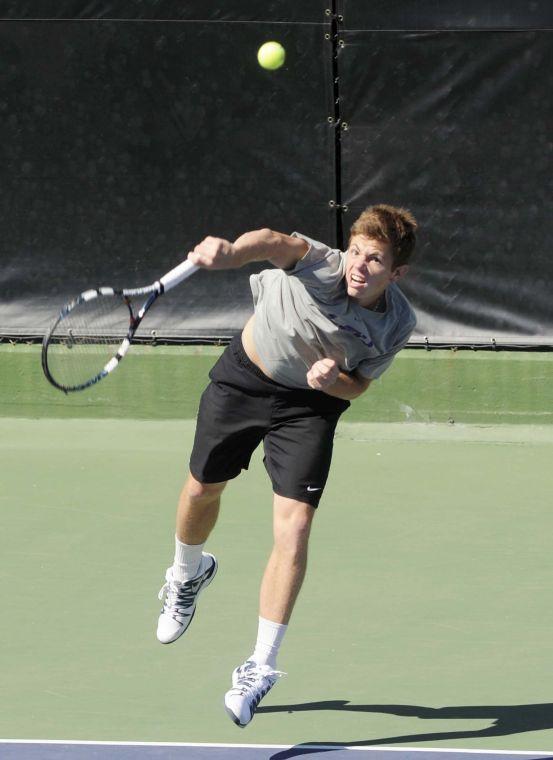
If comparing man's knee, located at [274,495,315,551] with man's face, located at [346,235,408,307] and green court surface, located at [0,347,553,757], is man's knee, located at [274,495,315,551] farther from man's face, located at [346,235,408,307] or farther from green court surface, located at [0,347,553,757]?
man's face, located at [346,235,408,307]

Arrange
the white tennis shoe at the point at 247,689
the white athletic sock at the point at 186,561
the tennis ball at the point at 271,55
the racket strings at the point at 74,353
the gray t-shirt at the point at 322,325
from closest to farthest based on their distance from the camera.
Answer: the white tennis shoe at the point at 247,689, the gray t-shirt at the point at 322,325, the racket strings at the point at 74,353, the white athletic sock at the point at 186,561, the tennis ball at the point at 271,55

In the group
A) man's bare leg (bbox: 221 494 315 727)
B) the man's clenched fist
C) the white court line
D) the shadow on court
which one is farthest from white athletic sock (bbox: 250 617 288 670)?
the man's clenched fist

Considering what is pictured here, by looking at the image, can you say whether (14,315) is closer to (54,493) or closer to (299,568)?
(54,493)

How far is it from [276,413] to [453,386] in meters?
3.27

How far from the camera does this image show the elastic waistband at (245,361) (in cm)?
439

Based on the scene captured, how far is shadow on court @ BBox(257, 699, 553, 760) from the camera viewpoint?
382 centimetres

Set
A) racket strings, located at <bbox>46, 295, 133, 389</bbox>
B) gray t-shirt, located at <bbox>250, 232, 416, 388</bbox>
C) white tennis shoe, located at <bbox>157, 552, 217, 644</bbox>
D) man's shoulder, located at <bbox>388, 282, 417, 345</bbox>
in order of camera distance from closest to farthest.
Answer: gray t-shirt, located at <bbox>250, 232, 416, 388</bbox> < man's shoulder, located at <bbox>388, 282, 417, 345</bbox> < racket strings, located at <bbox>46, 295, 133, 389</bbox> < white tennis shoe, located at <bbox>157, 552, 217, 644</bbox>

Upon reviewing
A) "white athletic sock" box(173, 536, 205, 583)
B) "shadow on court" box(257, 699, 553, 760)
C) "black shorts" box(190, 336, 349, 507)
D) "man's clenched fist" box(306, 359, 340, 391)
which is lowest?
"shadow on court" box(257, 699, 553, 760)

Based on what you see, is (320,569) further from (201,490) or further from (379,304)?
(379,304)

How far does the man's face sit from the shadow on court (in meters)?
1.08

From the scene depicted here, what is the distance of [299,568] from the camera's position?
406cm

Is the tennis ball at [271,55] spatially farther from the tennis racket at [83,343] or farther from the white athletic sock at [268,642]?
the white athletic sock at [268,642]

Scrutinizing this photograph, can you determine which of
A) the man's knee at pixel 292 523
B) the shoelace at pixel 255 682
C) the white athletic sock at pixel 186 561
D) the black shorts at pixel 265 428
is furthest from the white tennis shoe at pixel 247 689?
the white athletic sock at pixel 186 561

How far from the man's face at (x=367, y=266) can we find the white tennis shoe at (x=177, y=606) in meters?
1.10
